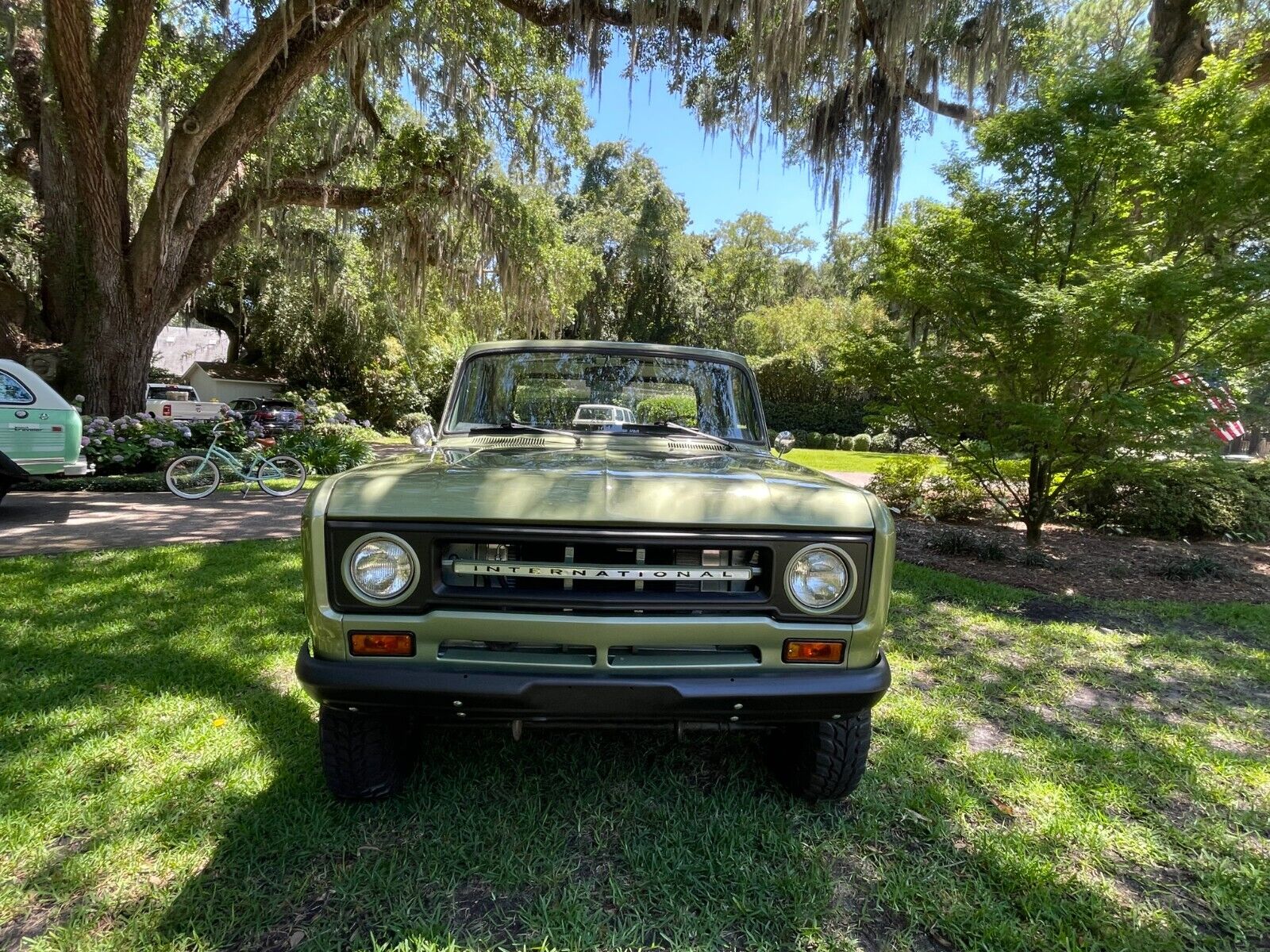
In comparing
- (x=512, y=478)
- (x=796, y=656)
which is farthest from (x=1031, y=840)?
(x=512, y=478)

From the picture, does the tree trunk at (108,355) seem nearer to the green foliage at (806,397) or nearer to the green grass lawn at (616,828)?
the green grass lawn at (616,828)

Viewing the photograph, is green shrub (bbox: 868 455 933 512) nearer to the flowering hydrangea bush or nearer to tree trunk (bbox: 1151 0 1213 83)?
tree trunk (bbox: 1151 0 1213 83)

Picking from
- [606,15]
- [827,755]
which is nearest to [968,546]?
[827,755]

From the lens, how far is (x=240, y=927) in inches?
69.9

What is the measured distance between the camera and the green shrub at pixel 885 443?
65.5 ft

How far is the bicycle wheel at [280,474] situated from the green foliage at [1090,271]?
8282 mm

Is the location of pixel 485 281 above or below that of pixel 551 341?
above

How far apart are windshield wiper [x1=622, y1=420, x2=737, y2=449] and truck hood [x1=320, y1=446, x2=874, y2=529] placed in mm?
831

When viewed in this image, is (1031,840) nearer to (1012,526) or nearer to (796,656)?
(796,656)

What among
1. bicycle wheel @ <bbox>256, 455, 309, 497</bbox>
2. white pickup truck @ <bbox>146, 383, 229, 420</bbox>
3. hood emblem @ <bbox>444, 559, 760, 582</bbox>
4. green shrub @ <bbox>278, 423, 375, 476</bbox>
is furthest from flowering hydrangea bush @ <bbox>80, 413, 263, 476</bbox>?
hood emblem @ <bbox>444, 559, 760, 582</bbox>

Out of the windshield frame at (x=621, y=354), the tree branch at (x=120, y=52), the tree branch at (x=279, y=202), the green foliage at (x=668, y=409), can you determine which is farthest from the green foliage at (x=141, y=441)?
the green foliage at (x=668, y=409)

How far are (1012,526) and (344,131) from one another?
12.1 metres

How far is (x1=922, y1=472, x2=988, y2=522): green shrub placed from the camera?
27.4ft

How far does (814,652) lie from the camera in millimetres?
1970
